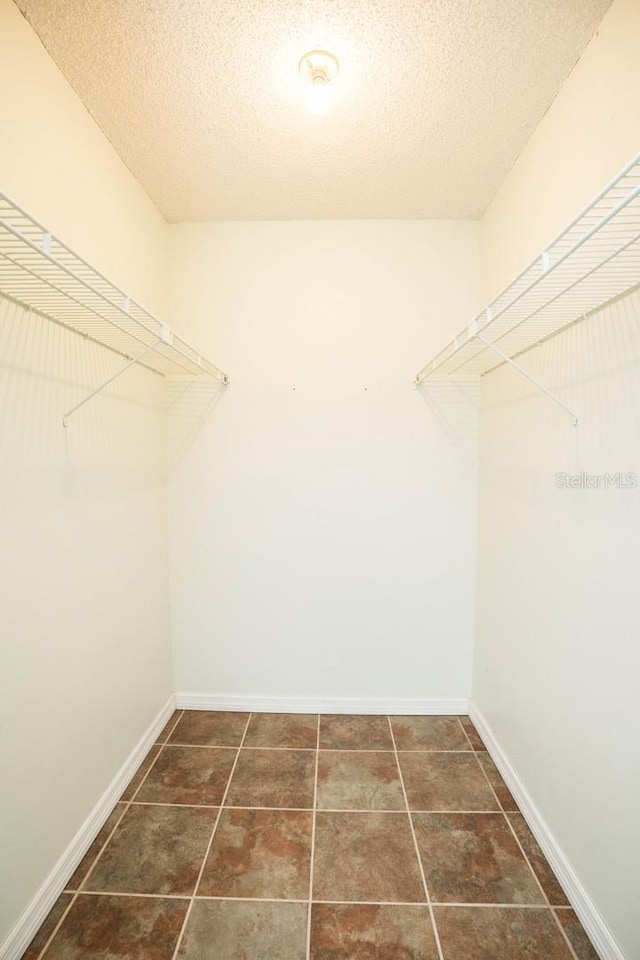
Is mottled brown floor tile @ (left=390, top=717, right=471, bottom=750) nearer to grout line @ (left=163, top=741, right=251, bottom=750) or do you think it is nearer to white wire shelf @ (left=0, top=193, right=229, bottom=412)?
grout line @ (left=163, top=741, right=251, bottom=750)

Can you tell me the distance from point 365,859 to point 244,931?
427 millimetres

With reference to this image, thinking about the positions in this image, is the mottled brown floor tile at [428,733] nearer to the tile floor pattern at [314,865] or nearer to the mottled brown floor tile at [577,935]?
the tile floor pattern at [314,865]

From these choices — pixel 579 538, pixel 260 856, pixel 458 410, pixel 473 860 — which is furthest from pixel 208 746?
pixel 458 410

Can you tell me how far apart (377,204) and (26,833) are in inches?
108

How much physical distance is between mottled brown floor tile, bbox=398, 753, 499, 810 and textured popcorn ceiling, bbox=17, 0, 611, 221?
104 inches

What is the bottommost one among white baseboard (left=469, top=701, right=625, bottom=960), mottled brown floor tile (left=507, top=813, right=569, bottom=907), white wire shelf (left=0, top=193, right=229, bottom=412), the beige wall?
mottled brown floor tile (left=507, top=813, right=569, bottom=907)

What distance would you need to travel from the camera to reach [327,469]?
6.73 feet

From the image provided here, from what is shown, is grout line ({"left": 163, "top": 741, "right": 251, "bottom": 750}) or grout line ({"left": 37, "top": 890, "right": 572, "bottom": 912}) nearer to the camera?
grout line ({"left": 37, "top": 890, "right": 572, "bottom": 912})

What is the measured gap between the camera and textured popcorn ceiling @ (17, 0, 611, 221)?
3.61 ft

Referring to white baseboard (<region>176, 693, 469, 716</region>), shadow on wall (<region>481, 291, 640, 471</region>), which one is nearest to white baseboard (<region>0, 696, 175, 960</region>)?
white baseboard (<region>176, 693, 469, 716</region>)

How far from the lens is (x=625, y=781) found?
1009 millimetres

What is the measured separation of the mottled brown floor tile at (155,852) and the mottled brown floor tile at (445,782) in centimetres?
83

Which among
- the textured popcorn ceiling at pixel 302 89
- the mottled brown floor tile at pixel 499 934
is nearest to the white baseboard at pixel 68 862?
the mottled brown floor tile at pixel 499 934

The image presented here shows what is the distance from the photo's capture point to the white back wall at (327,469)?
6.61 feet
